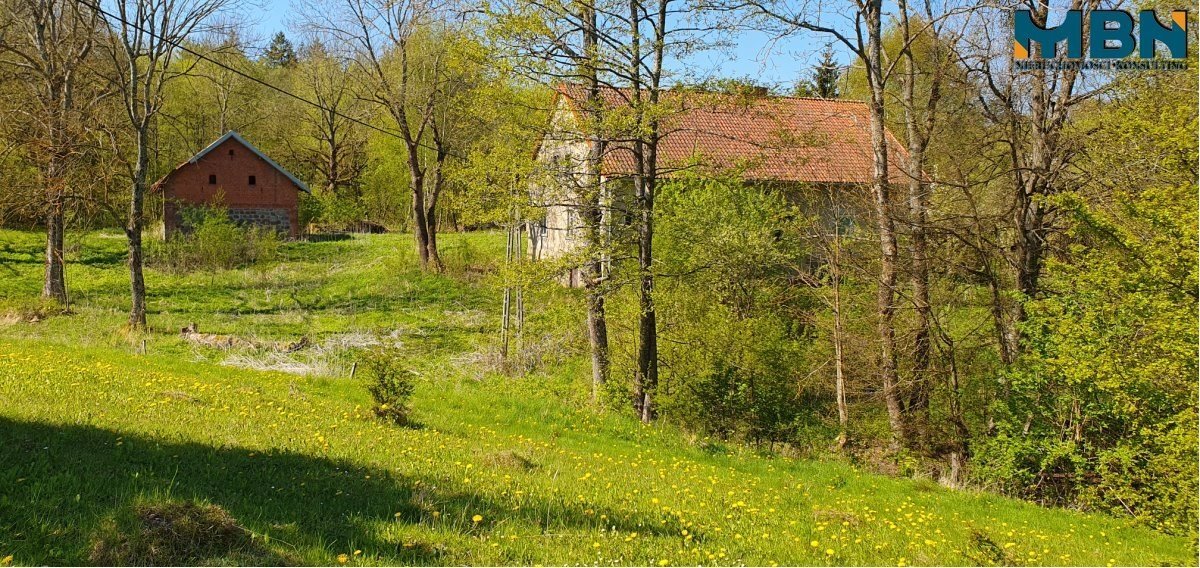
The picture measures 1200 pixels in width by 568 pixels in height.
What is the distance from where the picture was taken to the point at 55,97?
2395 cm

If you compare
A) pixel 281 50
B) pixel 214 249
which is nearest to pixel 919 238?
pixel 214 249

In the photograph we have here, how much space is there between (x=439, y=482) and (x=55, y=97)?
75.0 ft

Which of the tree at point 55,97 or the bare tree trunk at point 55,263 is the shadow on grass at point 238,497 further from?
the bare tree trunk at point 55,263

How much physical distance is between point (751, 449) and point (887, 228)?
4.41 meters

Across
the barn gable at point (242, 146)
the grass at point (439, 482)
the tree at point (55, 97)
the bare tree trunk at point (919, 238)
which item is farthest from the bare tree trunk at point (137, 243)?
the bare tree trunk at point (919, 238)

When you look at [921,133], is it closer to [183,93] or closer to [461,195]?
[461,195]

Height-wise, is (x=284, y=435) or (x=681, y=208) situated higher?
(x=681, y=208)

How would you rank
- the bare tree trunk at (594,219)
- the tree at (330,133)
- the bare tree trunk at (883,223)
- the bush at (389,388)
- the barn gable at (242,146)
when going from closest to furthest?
the bush at (389,388) → the bare tree trunk at (594,219) → the bare tree trunk at (883,223) → the barn gable at (242,146) → the tree at (330,133)

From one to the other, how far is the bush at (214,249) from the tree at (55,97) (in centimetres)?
591

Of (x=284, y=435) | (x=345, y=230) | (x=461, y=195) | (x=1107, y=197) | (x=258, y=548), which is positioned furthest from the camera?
(x=345, y=230)

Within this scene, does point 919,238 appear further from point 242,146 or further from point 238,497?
point 242,146

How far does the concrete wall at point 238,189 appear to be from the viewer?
37.3 m

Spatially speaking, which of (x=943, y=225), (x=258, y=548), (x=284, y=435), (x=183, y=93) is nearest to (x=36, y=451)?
(x=284, y=435)

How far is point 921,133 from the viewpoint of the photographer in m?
15.0
